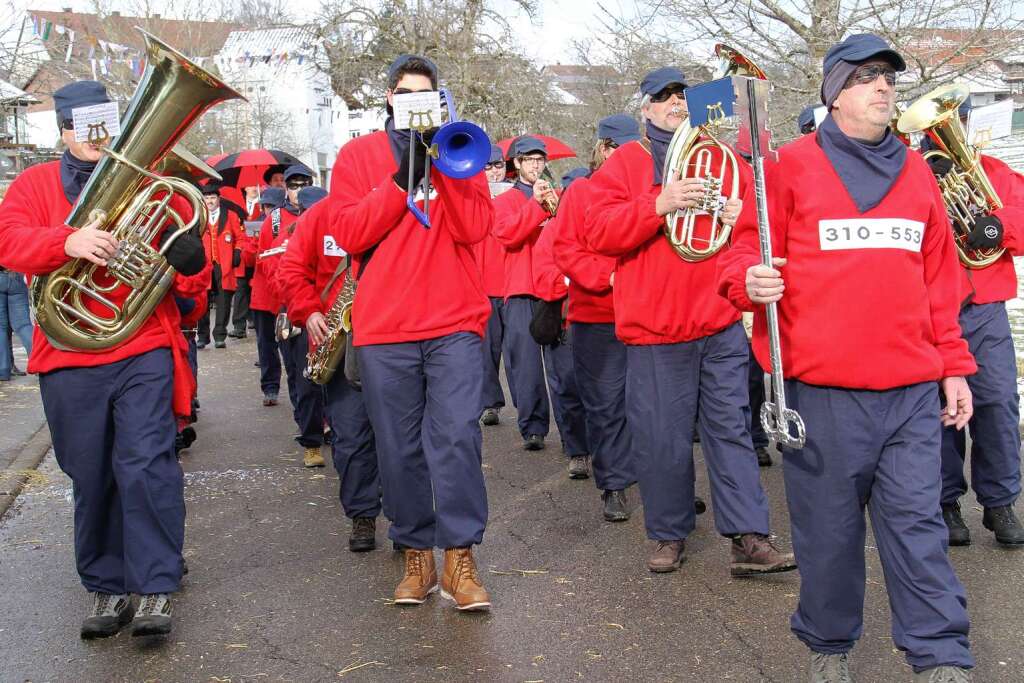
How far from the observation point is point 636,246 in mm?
5348

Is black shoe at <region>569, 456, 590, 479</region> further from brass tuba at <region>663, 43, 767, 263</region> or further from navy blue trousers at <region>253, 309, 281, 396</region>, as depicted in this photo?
navy blue trousers at <region>253, 309, 281, 396</region>

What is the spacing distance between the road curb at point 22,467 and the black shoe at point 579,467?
3.43 metres

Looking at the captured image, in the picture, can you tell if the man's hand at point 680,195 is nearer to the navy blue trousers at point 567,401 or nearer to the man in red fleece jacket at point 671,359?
the man in red fleece jacket at point 671,359

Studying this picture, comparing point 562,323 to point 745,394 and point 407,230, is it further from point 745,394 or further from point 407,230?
point 407,230

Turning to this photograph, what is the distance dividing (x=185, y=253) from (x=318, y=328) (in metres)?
1.30

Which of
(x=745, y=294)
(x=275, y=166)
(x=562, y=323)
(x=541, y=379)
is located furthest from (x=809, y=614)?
(x=275, y=166)

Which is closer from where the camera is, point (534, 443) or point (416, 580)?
point (416, 580)

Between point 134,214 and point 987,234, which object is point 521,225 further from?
point 134,214

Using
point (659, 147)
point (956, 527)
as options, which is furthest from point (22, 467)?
point (956, 527)

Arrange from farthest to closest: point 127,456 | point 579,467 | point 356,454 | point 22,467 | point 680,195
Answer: point 22,467
point 579,467
point 356,454
point 680,195
point 127,456

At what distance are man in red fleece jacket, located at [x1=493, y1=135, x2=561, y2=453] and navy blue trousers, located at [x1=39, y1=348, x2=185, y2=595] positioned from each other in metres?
3.98

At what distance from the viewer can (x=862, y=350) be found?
3.65 metres

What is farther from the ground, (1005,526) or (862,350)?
(862,350)

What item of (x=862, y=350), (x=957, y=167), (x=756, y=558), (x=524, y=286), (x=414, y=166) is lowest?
(x=756, y=558)
